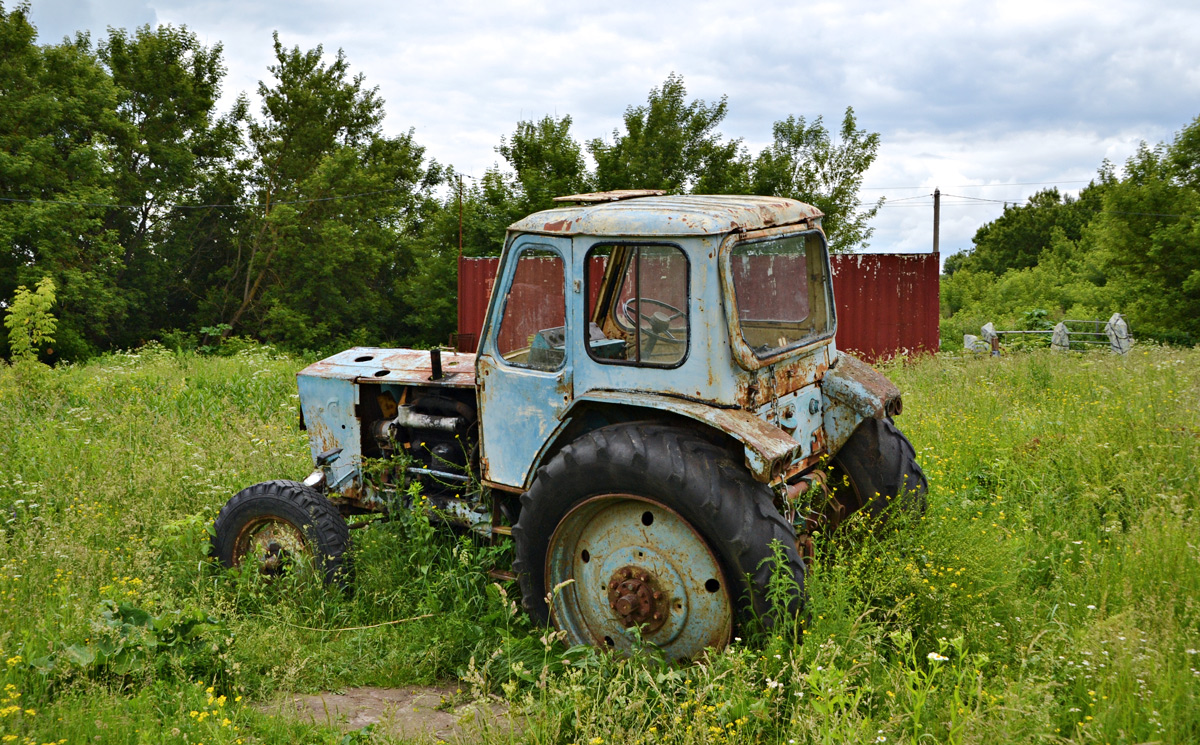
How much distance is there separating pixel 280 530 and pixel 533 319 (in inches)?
86.5

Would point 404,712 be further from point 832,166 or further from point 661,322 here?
point 832,166

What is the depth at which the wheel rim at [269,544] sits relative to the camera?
521 centimetres

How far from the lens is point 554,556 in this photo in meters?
4.20

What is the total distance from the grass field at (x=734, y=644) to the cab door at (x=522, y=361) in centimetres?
76

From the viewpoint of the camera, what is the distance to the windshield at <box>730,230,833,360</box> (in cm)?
414

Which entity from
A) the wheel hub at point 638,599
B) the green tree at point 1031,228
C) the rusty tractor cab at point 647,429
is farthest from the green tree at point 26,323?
the green tree at point 1031,228

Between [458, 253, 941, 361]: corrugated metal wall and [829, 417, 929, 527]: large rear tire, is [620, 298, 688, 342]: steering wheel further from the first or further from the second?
[458, 253, 941, 361]: corrugated metal wall

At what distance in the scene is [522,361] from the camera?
4.58 meters

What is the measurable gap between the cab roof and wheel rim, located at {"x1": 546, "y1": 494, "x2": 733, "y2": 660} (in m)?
1.25

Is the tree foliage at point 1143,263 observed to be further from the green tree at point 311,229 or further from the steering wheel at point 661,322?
the steering wheel at point 661,322

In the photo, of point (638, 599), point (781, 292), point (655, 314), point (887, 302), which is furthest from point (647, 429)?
point (887, 302)

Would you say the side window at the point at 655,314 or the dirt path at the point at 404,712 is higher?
the side window at the point at 655,314

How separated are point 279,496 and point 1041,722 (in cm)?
418

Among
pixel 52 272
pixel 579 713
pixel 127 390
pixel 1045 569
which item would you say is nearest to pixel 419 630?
pixel 579 713
